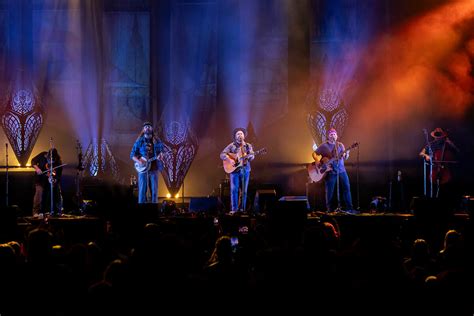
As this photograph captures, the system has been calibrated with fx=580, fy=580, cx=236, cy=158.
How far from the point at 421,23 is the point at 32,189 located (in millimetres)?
12519

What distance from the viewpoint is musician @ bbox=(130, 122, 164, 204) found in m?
13.8

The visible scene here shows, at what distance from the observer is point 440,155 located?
15859mm

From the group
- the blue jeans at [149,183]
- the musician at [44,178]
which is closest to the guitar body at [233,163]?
the blue jeans at [149,183]

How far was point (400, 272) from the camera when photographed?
495 cm

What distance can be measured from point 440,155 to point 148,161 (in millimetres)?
7943

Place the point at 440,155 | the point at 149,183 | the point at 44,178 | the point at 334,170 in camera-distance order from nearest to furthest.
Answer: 1. the point at 149,183
2. the point at 334,170
3. the point at 44,178
4. the point at 440,155

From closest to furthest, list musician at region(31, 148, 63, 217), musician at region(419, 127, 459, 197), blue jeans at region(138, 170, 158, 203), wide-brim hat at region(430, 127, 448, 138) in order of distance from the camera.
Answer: blue jeans at region(138, 170, 158, 203), musician at region(31, 148, 63, 217), musician at region(419, 127, 459, 197), wide-brim hat at region(430, 127, 448, 138)

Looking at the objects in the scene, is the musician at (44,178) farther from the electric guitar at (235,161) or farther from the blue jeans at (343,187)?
the blue jeans at (343,187)

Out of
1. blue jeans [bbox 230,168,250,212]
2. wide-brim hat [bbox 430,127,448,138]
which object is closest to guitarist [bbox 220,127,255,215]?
blue jeans [bbox 230,168,250,212]

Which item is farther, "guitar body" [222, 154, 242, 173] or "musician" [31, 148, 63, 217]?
"musician" [31, 148, 63, 217]

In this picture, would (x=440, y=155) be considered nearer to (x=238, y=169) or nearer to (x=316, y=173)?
(x=316, y=173)

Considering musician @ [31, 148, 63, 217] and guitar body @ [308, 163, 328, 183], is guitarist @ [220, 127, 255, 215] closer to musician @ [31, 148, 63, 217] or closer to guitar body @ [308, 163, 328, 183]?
guitar body @ [308, 163, 328, 183]

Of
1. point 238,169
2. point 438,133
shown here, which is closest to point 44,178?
point 238,169

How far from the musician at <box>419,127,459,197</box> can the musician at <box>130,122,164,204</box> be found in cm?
702
